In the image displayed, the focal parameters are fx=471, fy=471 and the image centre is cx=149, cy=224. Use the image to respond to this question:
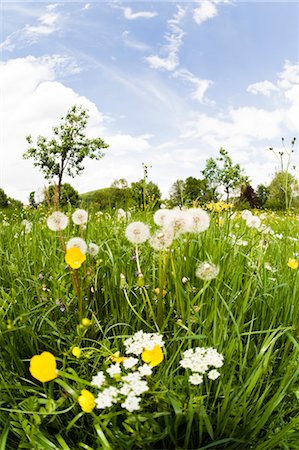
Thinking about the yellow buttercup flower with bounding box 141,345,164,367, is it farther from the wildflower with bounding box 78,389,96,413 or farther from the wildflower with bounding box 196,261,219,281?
the wildflower with bounding box 196,261,219,281

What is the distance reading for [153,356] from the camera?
1.43 m

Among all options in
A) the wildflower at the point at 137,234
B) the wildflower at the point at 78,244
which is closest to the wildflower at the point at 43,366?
the wildflower at the point at 78,244

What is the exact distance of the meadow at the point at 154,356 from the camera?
4.64 ft

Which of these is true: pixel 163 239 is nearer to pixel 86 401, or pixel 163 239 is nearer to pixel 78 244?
pixel 78 244

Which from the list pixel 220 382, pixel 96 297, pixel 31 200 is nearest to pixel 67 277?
pixel 96 297

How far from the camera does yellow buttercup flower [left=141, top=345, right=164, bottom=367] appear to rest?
4.65 feet

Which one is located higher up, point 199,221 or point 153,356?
point 199,221

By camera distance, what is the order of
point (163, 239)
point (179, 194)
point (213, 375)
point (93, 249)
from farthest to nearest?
point (179, 194)
point (93, 249)
point (163, 239)
point (213, 375)

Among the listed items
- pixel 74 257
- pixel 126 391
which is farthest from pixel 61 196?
pixel 126 391

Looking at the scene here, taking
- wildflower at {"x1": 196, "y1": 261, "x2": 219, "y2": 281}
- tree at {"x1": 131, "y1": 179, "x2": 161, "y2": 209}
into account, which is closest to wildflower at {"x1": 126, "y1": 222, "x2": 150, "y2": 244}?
wildflower at {"x1": 196, "y1": 261, "x2": 219, "y2": 281}

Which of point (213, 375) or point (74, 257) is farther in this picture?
point (74, 257)

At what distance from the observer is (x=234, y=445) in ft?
4.82

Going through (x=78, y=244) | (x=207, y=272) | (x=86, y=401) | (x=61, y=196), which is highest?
(x=61, y=196)

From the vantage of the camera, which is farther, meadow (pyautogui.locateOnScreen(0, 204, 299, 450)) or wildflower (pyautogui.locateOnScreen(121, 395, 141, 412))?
meadow (pyautogui.locateOnScreen(0, 204, 299, 450))
